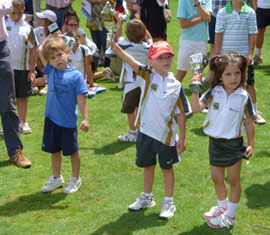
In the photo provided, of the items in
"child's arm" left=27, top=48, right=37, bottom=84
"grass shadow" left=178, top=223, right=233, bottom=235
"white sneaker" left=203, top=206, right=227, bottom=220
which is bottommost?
"grass shadow" left=178, top=223, right=233, bottom=235

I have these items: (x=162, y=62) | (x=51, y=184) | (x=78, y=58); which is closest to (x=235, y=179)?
(x=162, y=62)

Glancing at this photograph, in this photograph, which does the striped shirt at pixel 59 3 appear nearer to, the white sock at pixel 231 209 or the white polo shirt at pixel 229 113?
the white polo shirt at pixel 229 113

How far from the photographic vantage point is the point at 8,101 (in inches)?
247

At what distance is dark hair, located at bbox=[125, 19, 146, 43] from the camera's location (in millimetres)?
6633

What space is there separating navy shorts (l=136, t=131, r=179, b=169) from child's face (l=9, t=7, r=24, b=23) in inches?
138

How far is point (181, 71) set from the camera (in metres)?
8.30

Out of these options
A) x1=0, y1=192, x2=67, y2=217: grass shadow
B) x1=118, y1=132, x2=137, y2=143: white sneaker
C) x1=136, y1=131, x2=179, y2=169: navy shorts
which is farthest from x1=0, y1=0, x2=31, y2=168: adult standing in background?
x1=136, y1=131, x2=179, y2=169: navy shorts

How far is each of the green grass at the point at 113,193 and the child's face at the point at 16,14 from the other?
1663mm

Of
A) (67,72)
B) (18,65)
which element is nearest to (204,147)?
(67,72)

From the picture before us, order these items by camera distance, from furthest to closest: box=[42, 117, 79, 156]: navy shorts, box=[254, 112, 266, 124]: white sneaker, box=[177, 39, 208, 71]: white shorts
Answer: box=[177, 39, 208, 71]: white shorts → box=[254, 112, 266, 124]: white sneaker → box=[42, 117, 79, 156]: navy shorts

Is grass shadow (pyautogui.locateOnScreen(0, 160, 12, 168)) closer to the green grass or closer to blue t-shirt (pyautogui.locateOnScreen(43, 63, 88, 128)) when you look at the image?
the green grass

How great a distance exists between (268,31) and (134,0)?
17.3ft

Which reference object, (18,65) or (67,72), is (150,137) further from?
(18,65)

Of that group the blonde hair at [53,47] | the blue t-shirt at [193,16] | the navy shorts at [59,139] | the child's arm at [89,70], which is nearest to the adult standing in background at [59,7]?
the child's arm at [89,70]
